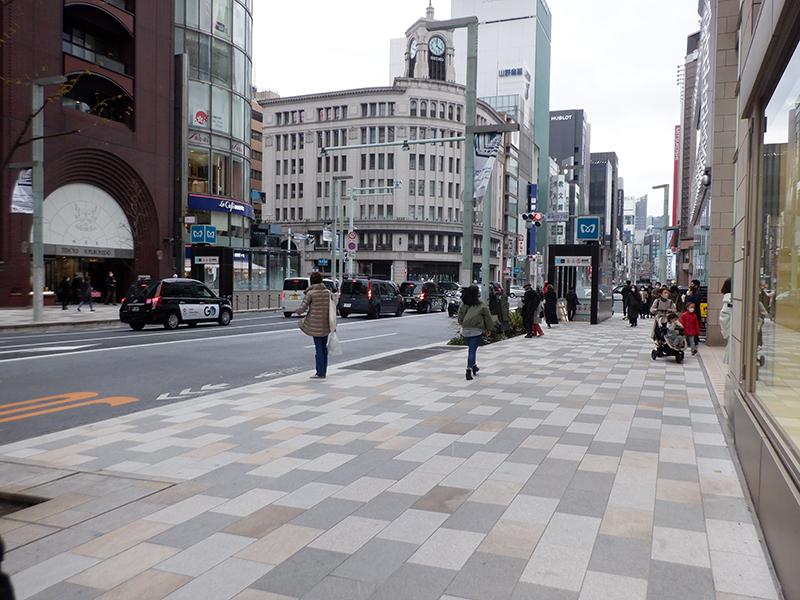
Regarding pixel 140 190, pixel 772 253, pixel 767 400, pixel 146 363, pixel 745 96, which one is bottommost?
pixel 146 363

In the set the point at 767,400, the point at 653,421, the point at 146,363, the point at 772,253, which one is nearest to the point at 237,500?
the point at 767,400

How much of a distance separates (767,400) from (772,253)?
1.00m

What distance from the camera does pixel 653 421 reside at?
7691 mm

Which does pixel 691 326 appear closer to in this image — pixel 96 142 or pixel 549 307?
pixel 549 307

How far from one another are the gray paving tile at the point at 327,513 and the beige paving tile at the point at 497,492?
2.97ft

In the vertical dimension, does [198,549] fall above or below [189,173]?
below

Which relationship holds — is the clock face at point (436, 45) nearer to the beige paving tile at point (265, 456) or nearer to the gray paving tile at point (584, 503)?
the beige paving tile at point (265, 456)

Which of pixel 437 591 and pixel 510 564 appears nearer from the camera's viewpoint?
pixel 437 591

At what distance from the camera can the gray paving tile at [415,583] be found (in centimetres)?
330

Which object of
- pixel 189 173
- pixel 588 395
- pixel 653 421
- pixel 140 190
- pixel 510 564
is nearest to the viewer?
pixel 510 564

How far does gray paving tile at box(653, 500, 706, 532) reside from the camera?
431 centimetres

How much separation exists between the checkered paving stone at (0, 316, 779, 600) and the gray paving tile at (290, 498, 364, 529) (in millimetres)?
20

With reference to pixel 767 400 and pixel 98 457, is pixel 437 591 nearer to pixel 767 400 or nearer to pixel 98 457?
pixel 767 400

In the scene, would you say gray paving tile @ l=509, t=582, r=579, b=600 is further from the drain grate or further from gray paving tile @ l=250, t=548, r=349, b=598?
the drain grate
